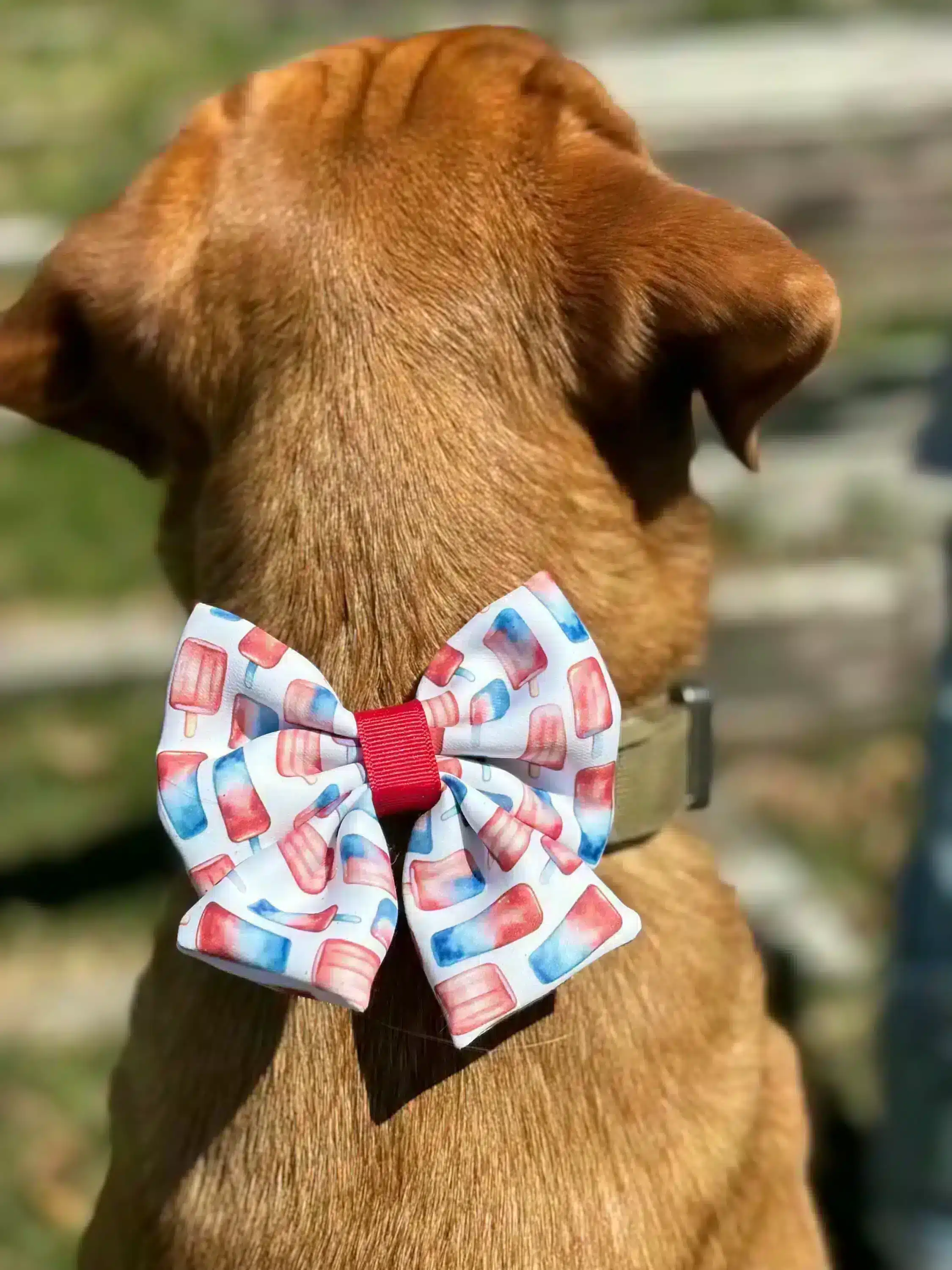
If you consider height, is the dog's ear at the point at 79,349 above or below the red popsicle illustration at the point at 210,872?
above

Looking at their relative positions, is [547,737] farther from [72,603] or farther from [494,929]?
[72,603]

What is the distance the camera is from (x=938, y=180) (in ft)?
11.8

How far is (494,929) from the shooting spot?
4.28 feet

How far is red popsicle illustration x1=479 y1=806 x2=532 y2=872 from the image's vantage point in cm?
132

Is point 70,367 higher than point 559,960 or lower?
higher

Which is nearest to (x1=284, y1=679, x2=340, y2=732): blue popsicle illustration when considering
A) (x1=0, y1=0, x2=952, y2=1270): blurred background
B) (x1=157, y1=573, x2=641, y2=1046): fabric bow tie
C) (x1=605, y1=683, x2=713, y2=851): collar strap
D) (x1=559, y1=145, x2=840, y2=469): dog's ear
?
(x1=157, y1=573, x2=641, y2=1046): fabric bow tie

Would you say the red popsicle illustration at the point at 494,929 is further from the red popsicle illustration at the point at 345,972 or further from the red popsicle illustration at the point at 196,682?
the red popsicle illustration at the point at 196,682

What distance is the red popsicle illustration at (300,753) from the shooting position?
4.39ft

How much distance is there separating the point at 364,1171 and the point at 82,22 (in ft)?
14.8

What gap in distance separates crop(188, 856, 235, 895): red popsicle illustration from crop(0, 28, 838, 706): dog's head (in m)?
0.20

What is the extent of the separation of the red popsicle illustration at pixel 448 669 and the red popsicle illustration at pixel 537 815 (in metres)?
0.13

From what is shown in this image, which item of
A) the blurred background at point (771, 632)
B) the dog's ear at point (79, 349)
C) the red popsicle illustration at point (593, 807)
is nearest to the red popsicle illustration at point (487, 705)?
the red popsicle illustration at point (593, 807)

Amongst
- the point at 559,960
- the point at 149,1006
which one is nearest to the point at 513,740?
the point at 559,960

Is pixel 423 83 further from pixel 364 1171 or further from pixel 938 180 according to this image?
pixel 938 180
